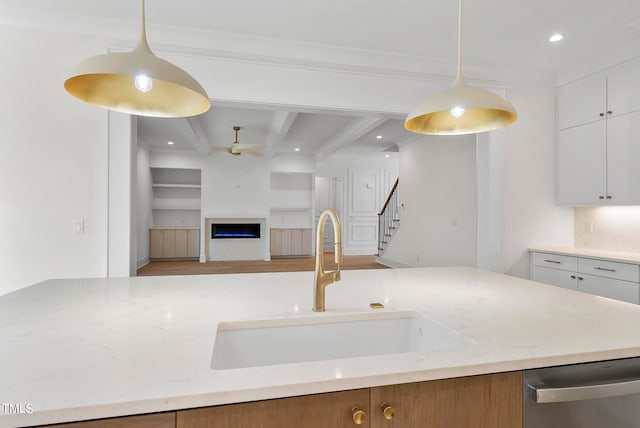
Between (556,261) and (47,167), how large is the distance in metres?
4.56

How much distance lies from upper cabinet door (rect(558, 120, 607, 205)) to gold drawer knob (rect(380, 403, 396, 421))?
3573 millimetres

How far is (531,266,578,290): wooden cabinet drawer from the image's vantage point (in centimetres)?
326

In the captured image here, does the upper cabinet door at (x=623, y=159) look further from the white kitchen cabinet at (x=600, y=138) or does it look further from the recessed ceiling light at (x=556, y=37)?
the recessed ceiling light at (x=556, y=37)

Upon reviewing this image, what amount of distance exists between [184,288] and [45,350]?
714 mm

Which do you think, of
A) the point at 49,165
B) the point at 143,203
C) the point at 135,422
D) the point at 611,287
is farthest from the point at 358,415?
the point at 143,203

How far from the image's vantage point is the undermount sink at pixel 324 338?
1.09 metres

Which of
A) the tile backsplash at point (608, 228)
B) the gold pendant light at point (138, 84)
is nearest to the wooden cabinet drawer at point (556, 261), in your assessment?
the tile backsplash at point (608, 228)

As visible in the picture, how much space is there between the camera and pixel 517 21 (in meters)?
2.66

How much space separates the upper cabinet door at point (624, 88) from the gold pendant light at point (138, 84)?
3.60 metres

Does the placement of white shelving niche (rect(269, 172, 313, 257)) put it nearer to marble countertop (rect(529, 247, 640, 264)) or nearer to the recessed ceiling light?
marble countertop (rect(529, 247, 640, 264))

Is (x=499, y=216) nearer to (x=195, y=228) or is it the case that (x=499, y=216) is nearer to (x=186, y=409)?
(x=186, y=409)

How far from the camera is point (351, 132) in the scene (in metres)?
5.95

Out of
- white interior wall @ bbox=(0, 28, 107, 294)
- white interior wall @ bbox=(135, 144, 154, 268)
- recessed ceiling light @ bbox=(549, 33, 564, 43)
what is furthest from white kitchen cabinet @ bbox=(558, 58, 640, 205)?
white interior wall @ bbox=(135, 144, 154, 268)

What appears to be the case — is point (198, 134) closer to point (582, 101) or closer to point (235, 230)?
point (235, 230)
